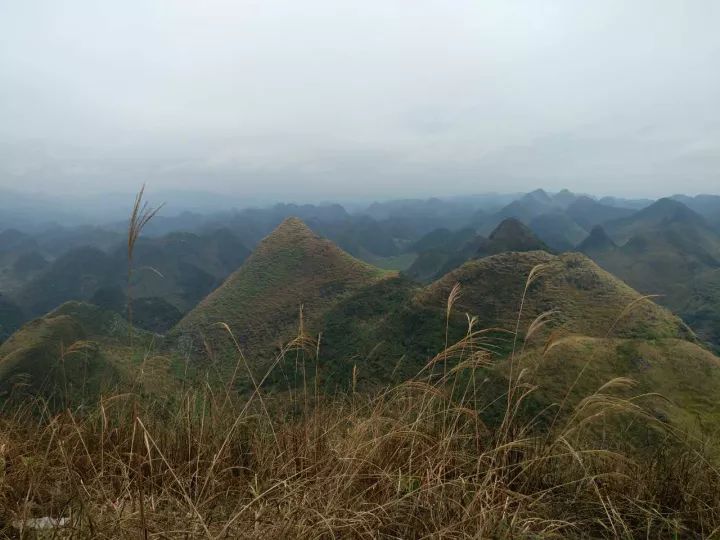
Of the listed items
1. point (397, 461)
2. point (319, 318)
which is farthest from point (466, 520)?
point (319, 318)

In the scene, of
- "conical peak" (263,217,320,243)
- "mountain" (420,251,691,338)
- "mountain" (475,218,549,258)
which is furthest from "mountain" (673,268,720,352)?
"conical peak" (263,217,320,243)

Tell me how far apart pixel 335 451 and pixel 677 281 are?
192512 mm

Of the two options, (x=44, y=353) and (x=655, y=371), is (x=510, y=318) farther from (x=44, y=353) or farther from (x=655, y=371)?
(x=44, y=353)

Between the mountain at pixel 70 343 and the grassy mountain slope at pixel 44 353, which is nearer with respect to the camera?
the mountain at pixel 70 343

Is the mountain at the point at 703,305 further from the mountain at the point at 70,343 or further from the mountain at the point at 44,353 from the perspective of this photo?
the mountain at the point at 44,353

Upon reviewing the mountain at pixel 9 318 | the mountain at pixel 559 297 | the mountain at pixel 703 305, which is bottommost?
the mountain at pixel 9 318

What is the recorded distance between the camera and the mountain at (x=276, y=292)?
7550 centimetres

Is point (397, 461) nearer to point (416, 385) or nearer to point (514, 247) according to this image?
point (416, 385)

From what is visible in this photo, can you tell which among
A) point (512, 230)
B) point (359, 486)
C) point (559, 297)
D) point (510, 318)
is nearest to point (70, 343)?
point (510, 318)

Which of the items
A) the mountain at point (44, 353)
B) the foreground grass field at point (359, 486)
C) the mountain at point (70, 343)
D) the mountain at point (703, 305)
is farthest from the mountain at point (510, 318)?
the mountain at point (703, 305)

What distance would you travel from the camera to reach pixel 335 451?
10.8ft

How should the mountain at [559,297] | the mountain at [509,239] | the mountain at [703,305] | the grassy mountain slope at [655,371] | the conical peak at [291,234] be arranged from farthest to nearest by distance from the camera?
the mountain at [509,239], the conical peak at [291,234], the mountain at [703,305], the mountain at [559,297], the grassy mountain slope at [655,371]

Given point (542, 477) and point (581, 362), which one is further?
point (581, 362)

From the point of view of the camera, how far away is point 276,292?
8981cm
